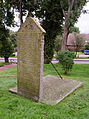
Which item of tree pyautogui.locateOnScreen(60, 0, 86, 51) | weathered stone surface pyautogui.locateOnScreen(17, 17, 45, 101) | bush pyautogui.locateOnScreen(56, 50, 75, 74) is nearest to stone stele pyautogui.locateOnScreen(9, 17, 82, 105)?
weathered stone surface pyautogui.locateOnScreen(17, 17, 45, 101)

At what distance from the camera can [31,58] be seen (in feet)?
17.3

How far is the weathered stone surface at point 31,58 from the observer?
5021mm

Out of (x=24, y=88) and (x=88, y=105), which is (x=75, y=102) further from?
(x=24, y=88)

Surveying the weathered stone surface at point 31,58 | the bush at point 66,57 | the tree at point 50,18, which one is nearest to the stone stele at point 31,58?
the weathered stone surface at point 31,58

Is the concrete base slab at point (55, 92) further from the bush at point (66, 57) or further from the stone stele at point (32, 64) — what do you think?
Result: the bush at point (66, 57)

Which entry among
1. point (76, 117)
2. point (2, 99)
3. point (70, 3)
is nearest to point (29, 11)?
point (70, 3)

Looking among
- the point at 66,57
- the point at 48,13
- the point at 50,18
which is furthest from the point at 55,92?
the point at 48,13

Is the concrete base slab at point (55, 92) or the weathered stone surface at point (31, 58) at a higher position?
the weathered stone surface at point (31, 58)

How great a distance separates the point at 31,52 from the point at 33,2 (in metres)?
14.9

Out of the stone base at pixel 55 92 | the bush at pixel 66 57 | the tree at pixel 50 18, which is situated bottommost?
the stone base at pixel 55 92

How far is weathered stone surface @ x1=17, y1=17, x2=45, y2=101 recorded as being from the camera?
5.02 meters

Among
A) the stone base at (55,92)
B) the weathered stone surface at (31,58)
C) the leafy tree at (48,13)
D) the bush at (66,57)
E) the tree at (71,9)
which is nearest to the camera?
the weathered stone surface at (31,58)

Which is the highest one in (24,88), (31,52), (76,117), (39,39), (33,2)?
(33,2)

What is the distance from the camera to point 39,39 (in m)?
4.96
